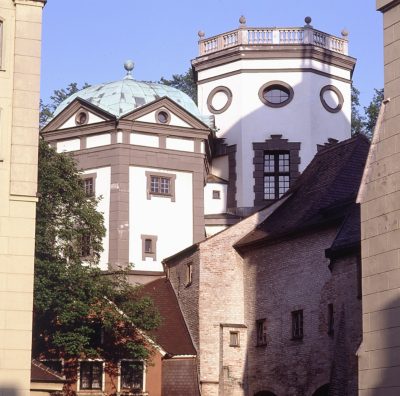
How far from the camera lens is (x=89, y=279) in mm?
48312

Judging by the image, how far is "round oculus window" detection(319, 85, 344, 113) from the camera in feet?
206

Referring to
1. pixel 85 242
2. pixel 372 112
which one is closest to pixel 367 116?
pixel 372 112

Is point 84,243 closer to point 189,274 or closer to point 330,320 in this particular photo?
point 189,274

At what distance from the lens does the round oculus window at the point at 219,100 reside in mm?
62969

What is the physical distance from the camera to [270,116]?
6225cm

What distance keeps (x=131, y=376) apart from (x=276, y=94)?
15999mm

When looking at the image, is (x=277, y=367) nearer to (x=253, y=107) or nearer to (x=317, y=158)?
(x=317, y=158)

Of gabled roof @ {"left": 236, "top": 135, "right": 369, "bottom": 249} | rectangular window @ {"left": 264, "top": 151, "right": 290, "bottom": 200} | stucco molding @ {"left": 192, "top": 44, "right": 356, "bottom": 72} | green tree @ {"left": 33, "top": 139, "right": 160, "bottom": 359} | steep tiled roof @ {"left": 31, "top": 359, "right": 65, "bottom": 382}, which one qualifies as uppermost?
stucco molding @ {"left": 192, "top": 44, "right": 356, "bottom": 72}

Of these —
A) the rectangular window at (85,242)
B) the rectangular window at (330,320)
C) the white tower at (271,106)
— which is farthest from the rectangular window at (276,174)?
the rectangular window at (330,320)

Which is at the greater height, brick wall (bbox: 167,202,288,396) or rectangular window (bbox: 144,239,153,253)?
rectangular window (bbox: 144,239,153,253)

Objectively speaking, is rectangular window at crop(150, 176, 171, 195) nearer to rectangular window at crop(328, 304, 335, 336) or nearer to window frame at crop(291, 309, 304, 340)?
window frame at crop(291, 309, 304, 340)

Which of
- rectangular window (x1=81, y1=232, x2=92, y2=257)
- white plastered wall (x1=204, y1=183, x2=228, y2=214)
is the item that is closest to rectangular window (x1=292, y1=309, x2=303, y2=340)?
rectangular window (x1=81, y1=232, x2=92, y2=257)

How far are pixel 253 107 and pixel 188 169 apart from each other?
4.49m

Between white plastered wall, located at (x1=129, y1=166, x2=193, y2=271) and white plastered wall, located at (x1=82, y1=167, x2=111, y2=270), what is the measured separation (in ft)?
3.20
